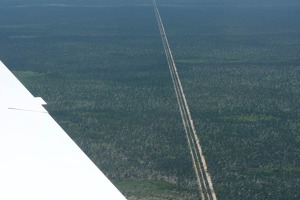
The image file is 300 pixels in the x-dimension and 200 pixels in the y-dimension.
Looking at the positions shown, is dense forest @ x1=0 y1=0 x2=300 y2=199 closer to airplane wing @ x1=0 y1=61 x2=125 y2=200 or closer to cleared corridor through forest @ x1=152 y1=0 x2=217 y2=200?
cleared corridor through forest @ x1=152 y1=0 x2=217 y2=200

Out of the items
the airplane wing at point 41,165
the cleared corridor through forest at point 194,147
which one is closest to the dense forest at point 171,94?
the cleared corridor through forest at point 194,147

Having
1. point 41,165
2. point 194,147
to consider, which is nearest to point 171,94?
point 194,147

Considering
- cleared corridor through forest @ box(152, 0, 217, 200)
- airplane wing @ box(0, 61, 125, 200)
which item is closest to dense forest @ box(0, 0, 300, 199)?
cleared corridor through forest @ box(152, 0, 217, 200)

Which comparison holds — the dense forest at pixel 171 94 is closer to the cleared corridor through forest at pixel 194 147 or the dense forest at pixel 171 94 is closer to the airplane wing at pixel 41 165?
the cleared corridor through forest at pixel 194 147

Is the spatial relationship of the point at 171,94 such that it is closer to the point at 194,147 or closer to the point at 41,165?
the point at 194,147

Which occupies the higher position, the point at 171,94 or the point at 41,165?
the point at 41,165

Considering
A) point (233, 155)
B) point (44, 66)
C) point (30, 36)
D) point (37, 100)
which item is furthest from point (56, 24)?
point (37, 100)
